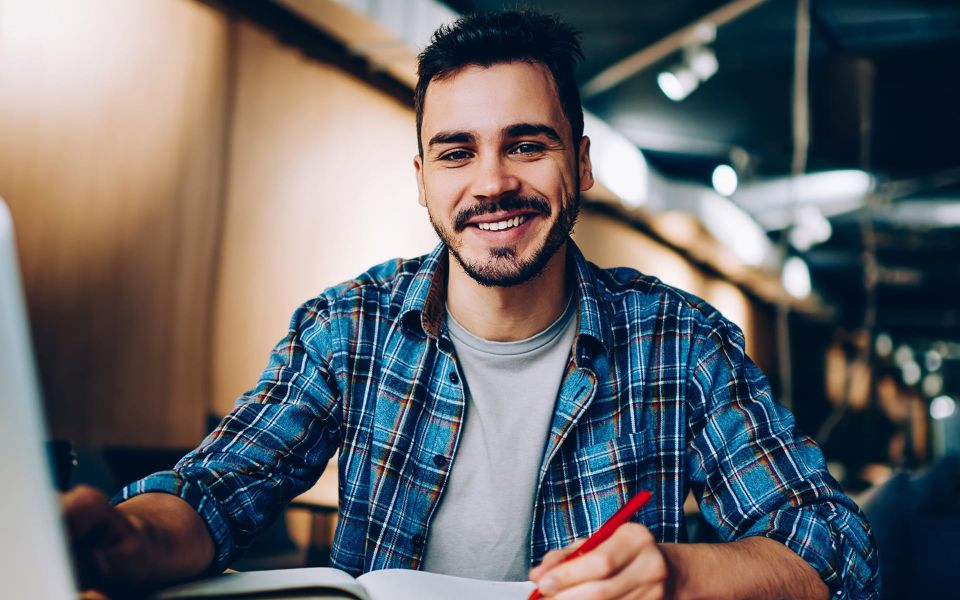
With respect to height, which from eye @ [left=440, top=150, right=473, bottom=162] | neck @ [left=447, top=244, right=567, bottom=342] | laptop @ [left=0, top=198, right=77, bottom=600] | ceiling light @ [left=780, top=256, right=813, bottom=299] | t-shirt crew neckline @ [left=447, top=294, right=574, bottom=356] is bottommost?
laptop @ [left=0, top=198, right=77, bottom=600]

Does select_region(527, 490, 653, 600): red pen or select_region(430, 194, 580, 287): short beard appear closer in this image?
select_region(527, 490, 653, 600): red pen

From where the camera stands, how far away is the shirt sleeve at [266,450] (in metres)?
0.98

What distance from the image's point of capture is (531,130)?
1.35 meters

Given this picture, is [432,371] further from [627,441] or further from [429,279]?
[627,441]

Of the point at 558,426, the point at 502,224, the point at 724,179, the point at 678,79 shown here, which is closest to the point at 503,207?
the point at 502,224

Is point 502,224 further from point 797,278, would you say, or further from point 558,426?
point 797,278

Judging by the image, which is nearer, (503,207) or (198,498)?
(198,498)

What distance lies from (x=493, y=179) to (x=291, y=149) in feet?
8.33

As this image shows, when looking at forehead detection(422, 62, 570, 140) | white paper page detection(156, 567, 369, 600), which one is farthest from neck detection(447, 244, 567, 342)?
white paper page detection(156, 567, 369, 600)

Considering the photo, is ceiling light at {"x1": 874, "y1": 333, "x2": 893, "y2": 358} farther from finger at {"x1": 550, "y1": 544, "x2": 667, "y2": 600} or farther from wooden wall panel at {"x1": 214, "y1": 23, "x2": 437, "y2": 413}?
finger at {"x1": 550, "y1": 544, "x2": 667, "y2": 600}

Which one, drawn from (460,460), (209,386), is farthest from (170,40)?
(460,460)

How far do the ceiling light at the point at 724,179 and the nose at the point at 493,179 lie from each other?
601cm

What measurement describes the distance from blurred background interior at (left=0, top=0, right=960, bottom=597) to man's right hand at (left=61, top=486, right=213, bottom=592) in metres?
1.51

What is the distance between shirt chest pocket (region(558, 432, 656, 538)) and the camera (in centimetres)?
126
